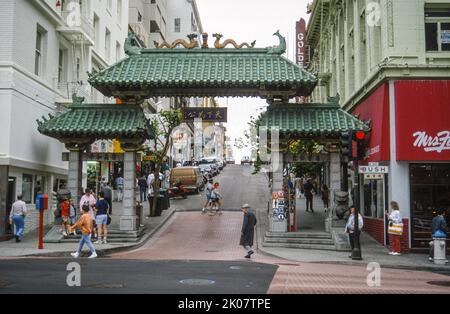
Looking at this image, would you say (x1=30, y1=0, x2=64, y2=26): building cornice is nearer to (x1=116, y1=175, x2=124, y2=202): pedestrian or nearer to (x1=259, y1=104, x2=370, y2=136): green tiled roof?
(x1=259, y1=104, x2=370, y2=136): green tiled roof

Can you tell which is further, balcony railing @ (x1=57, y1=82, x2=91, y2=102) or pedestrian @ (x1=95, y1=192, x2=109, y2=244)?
balcony railing @ (x1=57, y1=82, x2=91, y2=102)

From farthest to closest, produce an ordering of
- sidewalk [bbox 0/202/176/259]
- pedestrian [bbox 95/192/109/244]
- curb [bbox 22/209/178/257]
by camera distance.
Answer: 1. pedestrian [bbox 95/192/109/244]
2. curb [bbox 22/209/178/257]
3. sidewalk [bbox 0/202/176/259]

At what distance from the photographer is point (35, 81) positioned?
76.7 feet

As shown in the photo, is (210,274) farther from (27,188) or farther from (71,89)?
(71,89)

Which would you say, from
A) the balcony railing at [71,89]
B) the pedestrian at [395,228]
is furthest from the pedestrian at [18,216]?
the pedestrian at [395,228]

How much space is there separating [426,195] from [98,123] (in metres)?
13.3

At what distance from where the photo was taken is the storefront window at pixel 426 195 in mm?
19641

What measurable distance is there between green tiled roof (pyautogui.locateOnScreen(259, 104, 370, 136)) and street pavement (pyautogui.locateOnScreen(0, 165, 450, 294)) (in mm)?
4783

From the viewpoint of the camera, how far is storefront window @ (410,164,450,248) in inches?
773

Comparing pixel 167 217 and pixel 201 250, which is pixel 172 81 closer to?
pixel 201 250

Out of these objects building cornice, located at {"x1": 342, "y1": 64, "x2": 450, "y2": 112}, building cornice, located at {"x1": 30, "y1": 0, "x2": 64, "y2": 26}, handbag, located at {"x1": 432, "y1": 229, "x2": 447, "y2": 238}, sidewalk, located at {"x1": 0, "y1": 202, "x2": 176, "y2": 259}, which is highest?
building cornice, located at {"x1": 30, "y1": 0, "x2": 64, "y2": 26}

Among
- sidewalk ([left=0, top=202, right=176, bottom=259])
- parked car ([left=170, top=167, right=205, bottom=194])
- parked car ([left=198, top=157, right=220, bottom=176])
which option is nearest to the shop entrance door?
sidewalk ([left=0, top=202, right=176, bottom=259])
